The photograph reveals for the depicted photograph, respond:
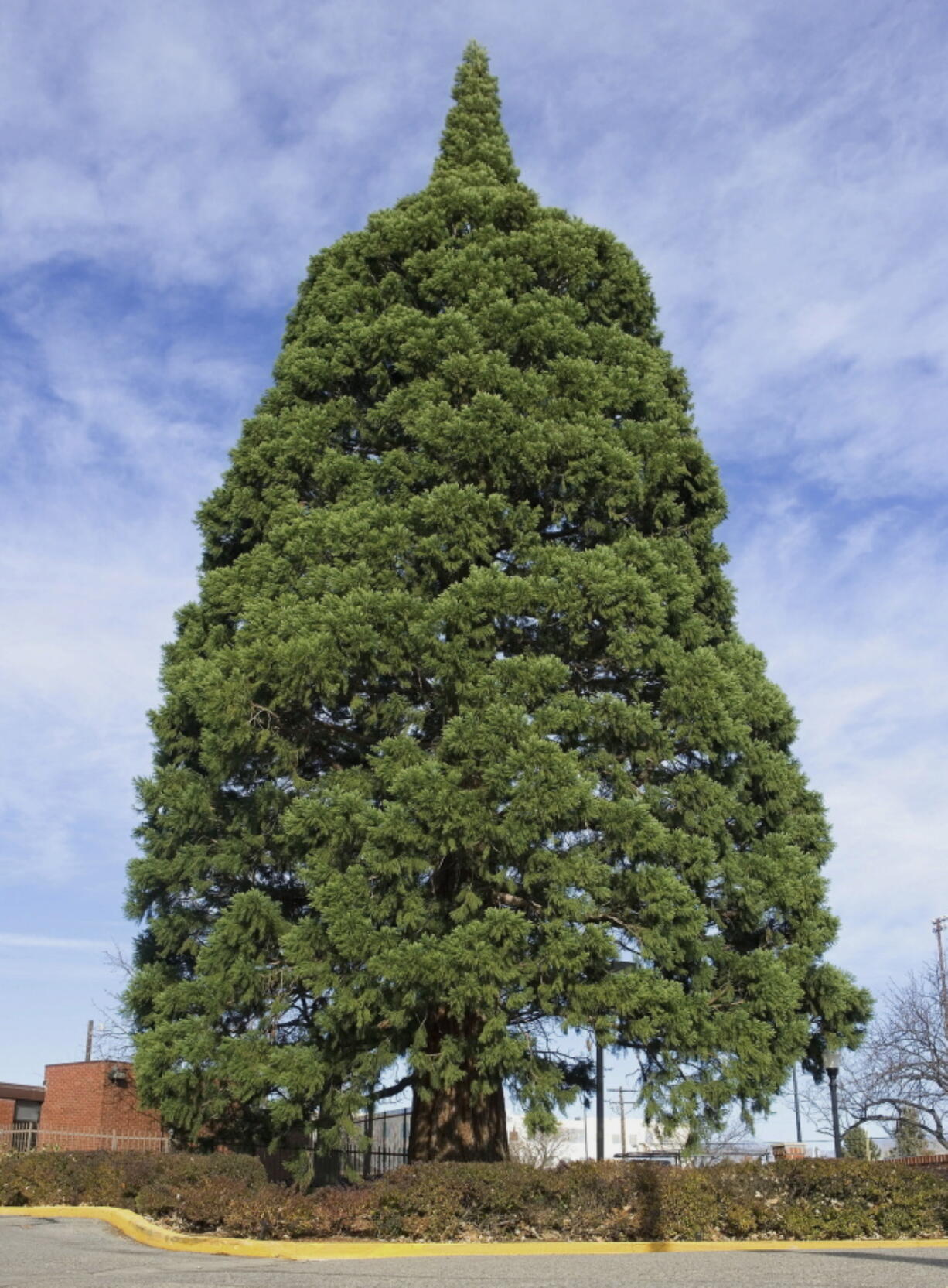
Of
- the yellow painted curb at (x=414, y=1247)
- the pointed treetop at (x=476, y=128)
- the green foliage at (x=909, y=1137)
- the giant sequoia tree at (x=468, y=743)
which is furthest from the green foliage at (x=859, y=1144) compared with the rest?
the pointed treetop at (x=476, y=128)

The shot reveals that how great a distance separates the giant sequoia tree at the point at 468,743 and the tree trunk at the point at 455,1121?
0.15 feet

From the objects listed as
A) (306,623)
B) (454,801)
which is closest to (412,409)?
(306,623)

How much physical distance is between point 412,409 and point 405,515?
1950 millimetres

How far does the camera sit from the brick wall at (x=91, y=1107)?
72.7ft

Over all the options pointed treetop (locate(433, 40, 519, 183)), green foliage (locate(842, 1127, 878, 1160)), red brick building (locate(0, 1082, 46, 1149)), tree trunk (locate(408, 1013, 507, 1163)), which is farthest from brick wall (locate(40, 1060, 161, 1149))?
green foliage (locate(842, 1127, 878, 1160))

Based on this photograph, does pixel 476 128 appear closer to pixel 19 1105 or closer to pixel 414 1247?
pixel 414 1247

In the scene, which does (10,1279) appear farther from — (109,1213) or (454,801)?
(454,801)

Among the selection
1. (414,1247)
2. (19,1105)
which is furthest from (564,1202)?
(19,1105)

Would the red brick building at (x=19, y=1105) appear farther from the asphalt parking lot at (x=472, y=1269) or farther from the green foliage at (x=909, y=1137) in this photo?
the green foliage at (x=909, y=1137)

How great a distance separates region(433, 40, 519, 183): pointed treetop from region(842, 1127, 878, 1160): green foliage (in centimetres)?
3120

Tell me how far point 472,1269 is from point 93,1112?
1750 centimetres

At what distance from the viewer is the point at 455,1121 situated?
13.1 m

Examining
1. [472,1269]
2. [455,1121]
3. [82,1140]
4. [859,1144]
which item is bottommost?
[859,1144]

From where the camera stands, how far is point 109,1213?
12062mm
